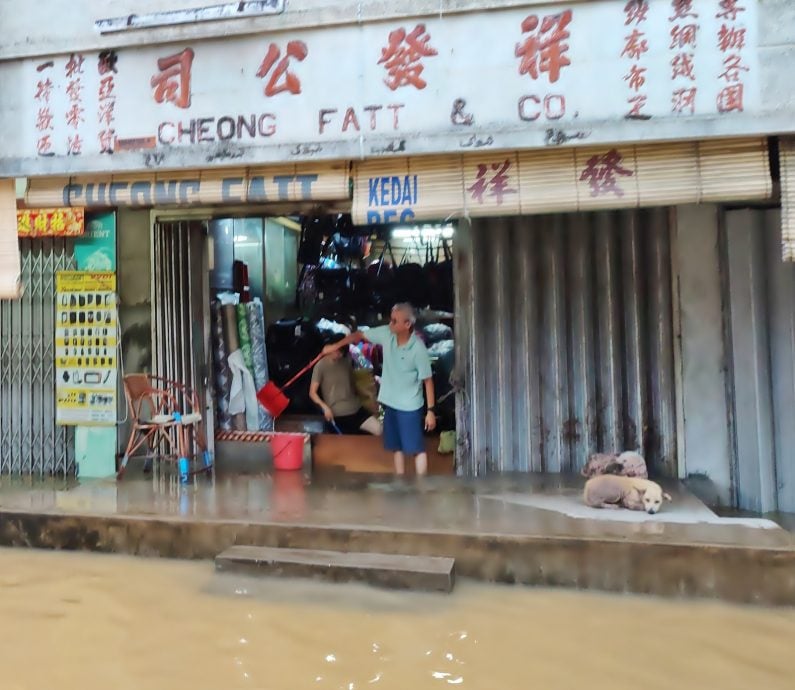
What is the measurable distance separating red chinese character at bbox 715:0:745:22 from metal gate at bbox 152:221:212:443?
5176 millimetres

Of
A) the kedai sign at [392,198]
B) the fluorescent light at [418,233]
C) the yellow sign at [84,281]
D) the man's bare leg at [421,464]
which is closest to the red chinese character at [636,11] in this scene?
the kedai sign at [392,198]

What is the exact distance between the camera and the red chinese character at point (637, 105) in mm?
4379

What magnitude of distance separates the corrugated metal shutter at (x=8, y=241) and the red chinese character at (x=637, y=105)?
4.86 meters

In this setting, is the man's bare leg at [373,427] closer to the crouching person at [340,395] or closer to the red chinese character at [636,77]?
the crouching person at [340,395]

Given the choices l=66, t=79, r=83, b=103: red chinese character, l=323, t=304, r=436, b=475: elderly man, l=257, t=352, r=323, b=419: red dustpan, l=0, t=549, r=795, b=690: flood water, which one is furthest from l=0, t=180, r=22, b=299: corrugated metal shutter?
l=323, t=304, r=436, b=475: elderly man

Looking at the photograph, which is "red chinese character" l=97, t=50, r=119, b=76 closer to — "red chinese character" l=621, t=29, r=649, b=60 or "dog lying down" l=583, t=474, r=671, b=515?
"red chinese character" l=621, t=29, r=649, b=60

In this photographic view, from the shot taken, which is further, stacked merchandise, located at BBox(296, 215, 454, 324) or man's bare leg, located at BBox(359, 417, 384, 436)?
stacked merchandise, located at BBox(296, 215, 454, 324)

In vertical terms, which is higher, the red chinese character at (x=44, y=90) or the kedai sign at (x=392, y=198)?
the red chinese character at (x=44, y=90)

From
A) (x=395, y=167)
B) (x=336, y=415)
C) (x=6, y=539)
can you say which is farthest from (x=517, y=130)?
(x=6, y=539)

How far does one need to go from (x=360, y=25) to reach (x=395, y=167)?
1005 mm

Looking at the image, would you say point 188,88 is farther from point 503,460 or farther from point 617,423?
point 617,423

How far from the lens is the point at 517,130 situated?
14.9ft

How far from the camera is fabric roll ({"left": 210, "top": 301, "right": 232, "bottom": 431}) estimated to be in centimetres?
744

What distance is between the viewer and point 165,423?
639 cm
